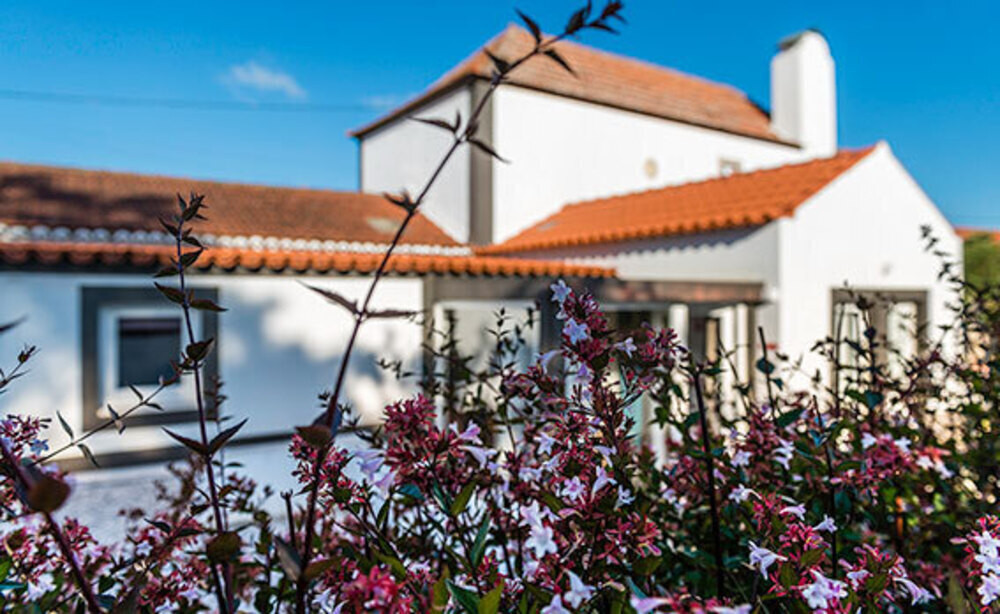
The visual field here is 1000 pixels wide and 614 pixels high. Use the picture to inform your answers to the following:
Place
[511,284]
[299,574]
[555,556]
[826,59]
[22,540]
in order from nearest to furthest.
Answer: [299,574] < [555,556] < [22,540] < [511,284] < [826,59]

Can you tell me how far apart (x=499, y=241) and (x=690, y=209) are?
3655mm

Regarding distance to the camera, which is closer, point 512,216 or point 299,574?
point 299,574

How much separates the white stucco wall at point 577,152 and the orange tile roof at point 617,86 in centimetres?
21

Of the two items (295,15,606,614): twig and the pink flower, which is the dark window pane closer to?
(295,15,606,614): twig

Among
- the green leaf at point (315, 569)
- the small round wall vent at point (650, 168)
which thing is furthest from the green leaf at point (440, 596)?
the small round wall vent at point (650, 168)

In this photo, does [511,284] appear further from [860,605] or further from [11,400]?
[860,605]

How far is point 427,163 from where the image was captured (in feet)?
38.8

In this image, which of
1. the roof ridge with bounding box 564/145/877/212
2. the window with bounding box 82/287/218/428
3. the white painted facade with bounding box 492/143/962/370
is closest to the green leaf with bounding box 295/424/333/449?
the window with bounding box 82/287/218/428

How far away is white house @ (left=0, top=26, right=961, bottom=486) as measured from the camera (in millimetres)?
5125

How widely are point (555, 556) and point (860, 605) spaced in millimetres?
474

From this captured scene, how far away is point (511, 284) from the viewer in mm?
6293

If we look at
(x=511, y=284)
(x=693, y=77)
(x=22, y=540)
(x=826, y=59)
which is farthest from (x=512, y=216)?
(x=22, y=540)

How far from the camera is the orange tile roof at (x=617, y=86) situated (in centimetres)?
1135

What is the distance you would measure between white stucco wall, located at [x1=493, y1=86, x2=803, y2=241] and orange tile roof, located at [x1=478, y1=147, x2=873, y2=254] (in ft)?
1.93
